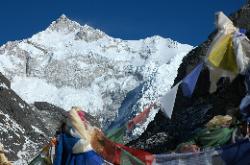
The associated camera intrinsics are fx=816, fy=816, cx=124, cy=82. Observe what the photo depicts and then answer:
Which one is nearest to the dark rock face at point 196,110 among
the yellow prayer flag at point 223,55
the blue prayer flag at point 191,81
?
the blue prayer flag at point 191,81

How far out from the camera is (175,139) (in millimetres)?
34750

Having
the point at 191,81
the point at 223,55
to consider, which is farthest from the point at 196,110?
the point at 223,55

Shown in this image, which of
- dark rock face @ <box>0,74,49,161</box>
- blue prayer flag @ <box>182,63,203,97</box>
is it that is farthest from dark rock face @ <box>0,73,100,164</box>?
blue prayer flag @ <box>182,63,203,97</box>

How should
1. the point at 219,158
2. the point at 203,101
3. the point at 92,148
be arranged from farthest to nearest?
1. the point at 203,101
2. the point at 92,148
3. the point at 219,158

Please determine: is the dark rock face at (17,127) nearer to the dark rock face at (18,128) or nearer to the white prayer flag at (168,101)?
the dark rock face at (18,128)

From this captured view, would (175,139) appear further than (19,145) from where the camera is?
No

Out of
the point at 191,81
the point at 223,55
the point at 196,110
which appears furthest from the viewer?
the point at 196,110

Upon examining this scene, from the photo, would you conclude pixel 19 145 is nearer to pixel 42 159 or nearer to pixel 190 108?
pixel 190 108

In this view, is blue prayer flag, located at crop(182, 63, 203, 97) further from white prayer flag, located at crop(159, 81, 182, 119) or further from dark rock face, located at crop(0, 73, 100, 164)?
dark rock face, located at crop(0, 73, 100, 164)

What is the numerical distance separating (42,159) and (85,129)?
4.89 ft

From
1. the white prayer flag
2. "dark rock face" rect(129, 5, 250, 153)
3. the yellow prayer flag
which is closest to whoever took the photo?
the yellow prayer flag

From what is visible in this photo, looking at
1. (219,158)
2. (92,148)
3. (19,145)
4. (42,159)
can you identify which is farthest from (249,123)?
(19,145)

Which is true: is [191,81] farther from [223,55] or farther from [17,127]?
[17,127]

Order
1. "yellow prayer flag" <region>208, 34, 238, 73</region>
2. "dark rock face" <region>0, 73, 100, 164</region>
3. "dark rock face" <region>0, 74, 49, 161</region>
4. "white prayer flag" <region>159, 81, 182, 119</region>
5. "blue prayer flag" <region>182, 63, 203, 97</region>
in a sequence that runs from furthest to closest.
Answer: "dark rock face" <region>0, 74, 49, 161</region>
"dark rock face" <region>0, 73, 100, 164</region>
"white prayer flag" <region>159, 81, 182, 119</region>
"blue prayer flag" <region>182, 63, 203, 97</region>
"yellow prayer flag" <region>208, 34, 238, 73</region>
